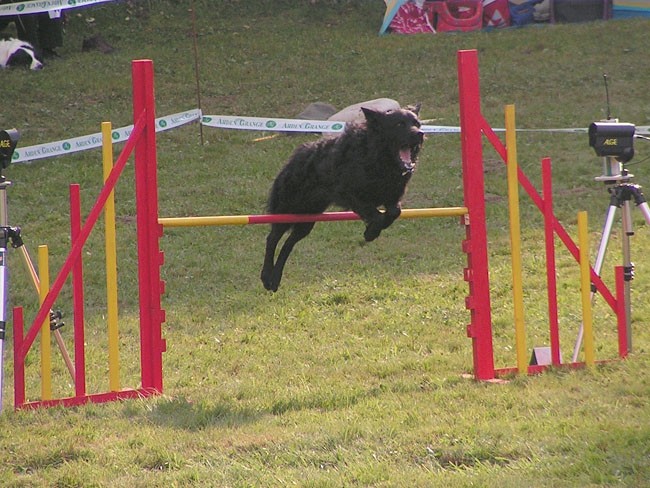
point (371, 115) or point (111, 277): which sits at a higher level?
point (371, 115)

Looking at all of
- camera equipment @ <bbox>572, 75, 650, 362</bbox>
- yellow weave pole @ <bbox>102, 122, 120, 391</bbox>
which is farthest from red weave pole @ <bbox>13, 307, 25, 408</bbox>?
camera equipment @ <bbox>572, 75, 650, 362</bbox>

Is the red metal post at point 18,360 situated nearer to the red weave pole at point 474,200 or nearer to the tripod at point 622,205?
the red weave pole at point 474,200

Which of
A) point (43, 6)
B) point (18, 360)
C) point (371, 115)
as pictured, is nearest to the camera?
point (18, 360)

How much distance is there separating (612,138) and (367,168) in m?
1.50

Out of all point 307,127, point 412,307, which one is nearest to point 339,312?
point 412,307

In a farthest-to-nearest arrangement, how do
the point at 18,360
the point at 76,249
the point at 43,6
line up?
the point at 43,6
the point at 76,249
the point at 18,360

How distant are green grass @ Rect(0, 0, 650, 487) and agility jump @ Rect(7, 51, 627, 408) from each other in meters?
0.20

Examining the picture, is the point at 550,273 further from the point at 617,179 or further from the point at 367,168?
the point at 367,168

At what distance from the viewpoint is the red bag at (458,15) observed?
1741cm

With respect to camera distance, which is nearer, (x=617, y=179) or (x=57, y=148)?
(x=617, y=179)

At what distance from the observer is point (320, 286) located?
8922 mm

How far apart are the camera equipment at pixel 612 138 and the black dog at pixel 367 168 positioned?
107 cm

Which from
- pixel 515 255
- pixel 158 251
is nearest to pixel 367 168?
pixel 515 255

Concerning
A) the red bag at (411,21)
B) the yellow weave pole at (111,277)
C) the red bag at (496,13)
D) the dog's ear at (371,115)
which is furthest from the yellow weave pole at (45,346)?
the red bag at (496,13)
